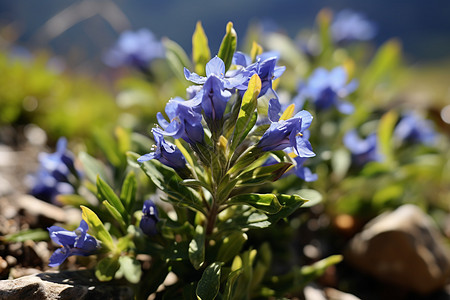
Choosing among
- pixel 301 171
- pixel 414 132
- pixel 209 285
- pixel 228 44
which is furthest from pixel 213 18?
pixel 209 285

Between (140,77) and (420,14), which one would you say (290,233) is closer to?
(140,77)

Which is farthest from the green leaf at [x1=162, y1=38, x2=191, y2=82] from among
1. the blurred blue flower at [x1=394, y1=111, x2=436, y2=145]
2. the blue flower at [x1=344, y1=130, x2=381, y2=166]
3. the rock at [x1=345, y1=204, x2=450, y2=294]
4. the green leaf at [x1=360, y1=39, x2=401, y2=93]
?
the green leaf at [x1=360, y1=39, x2=401, y2=93]

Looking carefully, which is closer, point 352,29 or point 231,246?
point 231,246

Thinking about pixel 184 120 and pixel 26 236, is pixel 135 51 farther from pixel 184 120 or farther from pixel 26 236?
pixel 184 120

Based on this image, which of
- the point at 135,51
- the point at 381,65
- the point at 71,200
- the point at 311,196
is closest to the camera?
the point at 311,196

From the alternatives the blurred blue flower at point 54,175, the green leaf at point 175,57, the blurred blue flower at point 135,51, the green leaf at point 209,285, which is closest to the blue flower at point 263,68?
the green leaf at point 175,57

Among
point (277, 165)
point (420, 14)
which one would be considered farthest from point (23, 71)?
point (420, 14)

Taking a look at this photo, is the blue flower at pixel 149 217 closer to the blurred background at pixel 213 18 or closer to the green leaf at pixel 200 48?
the green leaf at pixel 200 48
